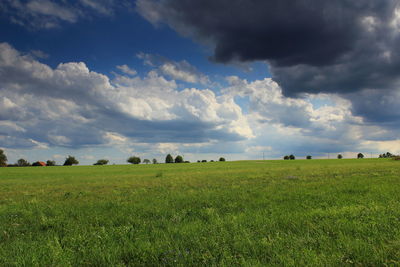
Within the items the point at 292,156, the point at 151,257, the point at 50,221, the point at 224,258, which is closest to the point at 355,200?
the point at 224,258

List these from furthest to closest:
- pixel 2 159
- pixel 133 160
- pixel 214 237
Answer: pixel 133 160
pixel 2 159
pixel 214 237

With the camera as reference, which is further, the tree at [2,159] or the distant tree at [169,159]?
the distant tree at [169,159]

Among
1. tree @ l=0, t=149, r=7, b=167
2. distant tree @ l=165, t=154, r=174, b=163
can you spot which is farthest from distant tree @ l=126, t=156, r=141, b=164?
tree @ l=0, t=149, r=7, b=167

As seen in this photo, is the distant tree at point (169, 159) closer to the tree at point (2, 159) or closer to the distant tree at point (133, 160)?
the distant tree at point (133, 160)

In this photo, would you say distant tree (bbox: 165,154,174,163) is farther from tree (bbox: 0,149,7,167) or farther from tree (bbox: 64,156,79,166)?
tree (bbox: 0,149,7,167)

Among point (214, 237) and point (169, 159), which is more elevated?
point (169, 159)

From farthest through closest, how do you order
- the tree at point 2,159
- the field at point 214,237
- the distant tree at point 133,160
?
the distant tree at point 133,160 → the tree at point 2,159 → the field at point 214,237

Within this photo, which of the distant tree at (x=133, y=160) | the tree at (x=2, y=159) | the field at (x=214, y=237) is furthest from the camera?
the distant tree at (x=133, y=160)

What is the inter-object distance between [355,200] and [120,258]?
9404mm

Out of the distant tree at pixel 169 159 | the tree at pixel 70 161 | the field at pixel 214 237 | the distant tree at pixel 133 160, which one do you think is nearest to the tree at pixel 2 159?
the tree at pixel 70 161

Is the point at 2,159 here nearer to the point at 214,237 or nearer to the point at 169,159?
the point at 169,159

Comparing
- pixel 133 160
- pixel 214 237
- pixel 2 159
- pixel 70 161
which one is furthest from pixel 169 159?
pixel 214 237

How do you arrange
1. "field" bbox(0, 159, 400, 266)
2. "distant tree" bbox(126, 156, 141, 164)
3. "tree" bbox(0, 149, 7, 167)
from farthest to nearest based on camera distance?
"distant tree" bbox(126, 156, 141, 164) → "tree" bbox(0, 149, 7, 167) → "field" bbox(0, 159, 400, 266)

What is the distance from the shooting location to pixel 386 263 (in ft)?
14.5
